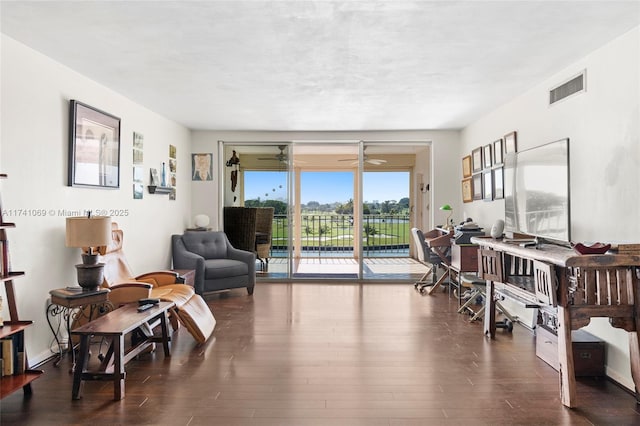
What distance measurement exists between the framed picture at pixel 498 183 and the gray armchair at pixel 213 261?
3240 mm

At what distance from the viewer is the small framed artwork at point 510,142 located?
4.51 meters

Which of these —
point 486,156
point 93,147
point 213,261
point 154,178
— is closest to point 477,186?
point 486,156

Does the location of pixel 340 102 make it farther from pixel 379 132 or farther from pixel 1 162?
pixel 1 162

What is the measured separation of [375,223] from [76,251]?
280 inches

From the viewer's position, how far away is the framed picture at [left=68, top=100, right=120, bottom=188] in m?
3.63

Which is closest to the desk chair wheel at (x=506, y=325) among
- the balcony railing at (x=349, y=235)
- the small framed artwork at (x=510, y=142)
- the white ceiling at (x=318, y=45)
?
the small framed artwork at (x=510, y=142)

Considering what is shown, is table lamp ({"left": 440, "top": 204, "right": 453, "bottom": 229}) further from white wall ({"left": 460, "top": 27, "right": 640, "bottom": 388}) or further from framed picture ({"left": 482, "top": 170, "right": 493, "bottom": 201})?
white wall ({"left": 460, "top": 27, "right": 640, "bottom": 388})

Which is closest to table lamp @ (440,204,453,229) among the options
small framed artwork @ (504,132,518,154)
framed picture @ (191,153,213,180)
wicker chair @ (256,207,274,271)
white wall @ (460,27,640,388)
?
small framed artwork @ (504,132,518,154)

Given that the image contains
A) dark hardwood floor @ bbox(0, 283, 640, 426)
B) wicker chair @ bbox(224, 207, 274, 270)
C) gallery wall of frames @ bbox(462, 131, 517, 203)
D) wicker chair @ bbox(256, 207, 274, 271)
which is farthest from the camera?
wicker chair @ bbox(256, 207, 274, 271)

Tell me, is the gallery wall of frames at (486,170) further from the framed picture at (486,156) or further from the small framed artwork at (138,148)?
the small framed artwork at (138,148)

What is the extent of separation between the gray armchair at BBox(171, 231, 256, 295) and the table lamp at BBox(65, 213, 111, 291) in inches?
78.8

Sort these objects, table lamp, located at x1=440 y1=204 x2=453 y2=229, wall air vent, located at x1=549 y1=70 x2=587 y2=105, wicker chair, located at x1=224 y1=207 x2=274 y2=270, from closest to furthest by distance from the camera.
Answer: wall air vent, located at x1=549 y1=70 x2=587 y2=105 → table lamp, located at x1=440 y1=204 x2=453 y2=229 → wicker chair, located at x1=224 y1=207 x2=274 y2=270

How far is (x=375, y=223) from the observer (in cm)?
995

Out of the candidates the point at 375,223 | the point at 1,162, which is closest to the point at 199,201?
the point at 1,162
